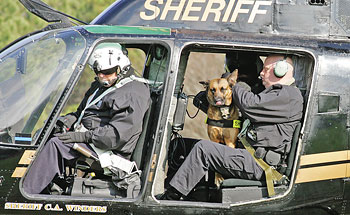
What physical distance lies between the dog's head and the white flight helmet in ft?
2.90

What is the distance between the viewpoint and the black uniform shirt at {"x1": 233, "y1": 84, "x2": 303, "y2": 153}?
5.02 m

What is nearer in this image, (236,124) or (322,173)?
(322,173)

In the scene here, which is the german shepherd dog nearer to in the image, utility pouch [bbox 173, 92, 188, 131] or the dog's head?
the dog's head

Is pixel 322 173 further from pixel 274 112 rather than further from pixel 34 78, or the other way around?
pixel 34 78

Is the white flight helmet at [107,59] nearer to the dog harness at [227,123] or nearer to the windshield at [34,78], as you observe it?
the windshield at [34,78]

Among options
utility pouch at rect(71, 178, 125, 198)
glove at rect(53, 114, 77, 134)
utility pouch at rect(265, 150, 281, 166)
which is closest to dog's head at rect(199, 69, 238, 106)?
utility pouch at rect(265, 150, 281, 166)

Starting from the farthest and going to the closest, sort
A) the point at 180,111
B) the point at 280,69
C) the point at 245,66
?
the point at 245,66 < the point at 180,111 < the point at 280,69

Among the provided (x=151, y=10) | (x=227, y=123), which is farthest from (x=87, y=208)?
(x=151, y=10)

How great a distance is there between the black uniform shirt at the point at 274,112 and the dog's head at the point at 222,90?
25 cm

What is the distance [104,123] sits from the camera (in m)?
5.11

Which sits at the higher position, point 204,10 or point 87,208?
point 204,10

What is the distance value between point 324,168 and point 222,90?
1.17 metres

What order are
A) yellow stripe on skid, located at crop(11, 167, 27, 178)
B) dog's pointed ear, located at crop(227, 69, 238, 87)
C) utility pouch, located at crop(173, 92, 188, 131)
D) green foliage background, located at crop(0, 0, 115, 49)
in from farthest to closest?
green foliage background, located at crop(0, 0, 115, 49), utility pouch, located at crop(173, 92, 188, 131), dog's pointed ear, located at crop(227, 69, 238, 87), yellow stripe on skid, located at crop(11, 167, 27, 178)

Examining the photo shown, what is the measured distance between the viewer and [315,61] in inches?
201
